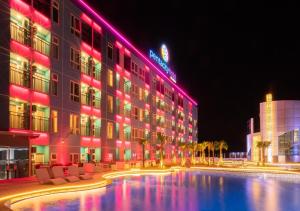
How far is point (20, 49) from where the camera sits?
102 feet

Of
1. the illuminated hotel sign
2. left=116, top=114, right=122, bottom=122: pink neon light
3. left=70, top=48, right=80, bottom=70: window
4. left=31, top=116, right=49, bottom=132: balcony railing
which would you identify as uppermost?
the illuminated hotel sign

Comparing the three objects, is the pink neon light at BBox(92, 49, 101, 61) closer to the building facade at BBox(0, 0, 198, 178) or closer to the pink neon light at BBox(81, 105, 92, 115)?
the building facade at BBox(0, 0, 198, 178)

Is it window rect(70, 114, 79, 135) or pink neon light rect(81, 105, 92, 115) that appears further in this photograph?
pink neon light rect(81, 105, 92, 115)

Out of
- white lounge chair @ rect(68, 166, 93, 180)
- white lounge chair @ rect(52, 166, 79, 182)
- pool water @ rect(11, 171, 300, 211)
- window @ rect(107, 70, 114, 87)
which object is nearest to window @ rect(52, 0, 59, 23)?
window @ rect(107, 70, 114, 87)

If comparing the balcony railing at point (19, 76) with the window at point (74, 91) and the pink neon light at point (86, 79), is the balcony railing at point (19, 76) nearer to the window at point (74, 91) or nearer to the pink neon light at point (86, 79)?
the window at point (74, 91)

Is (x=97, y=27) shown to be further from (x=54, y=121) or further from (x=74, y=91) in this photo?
(x=54, y=121)

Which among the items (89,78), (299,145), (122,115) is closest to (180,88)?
(299,145)

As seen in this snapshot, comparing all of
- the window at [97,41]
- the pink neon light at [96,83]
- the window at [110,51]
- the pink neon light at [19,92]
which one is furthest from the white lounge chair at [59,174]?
the window at [110,51]

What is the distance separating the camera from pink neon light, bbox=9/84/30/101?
98.0 feet

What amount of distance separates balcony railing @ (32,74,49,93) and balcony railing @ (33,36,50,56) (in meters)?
2.18

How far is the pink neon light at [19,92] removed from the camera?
98.0 ft

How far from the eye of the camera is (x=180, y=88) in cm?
9631

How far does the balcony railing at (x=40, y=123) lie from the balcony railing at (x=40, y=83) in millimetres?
2434

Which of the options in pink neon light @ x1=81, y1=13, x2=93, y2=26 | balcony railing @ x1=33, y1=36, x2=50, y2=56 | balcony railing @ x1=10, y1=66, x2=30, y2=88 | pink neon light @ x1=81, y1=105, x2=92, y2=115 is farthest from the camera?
pink neon light @ x1=81, y1=13, x2=93, y2=26
